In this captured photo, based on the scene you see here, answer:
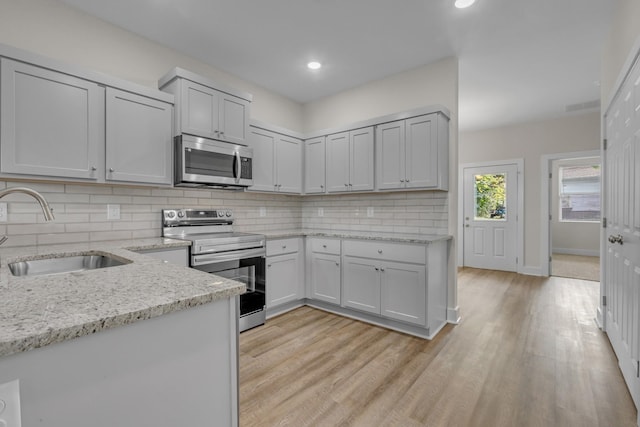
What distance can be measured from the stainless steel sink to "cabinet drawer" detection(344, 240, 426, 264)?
214 cm

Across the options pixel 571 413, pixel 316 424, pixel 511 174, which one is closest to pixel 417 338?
pixel 571 413

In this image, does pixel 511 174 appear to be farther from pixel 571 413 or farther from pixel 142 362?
pixel 142 362

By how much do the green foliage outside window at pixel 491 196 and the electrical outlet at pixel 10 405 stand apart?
645cm

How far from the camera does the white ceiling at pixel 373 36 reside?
2461mm

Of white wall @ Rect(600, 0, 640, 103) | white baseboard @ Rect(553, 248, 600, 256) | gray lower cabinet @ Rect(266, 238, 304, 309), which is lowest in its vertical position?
white baseboard @ Rect(553, 248, 600, 256)

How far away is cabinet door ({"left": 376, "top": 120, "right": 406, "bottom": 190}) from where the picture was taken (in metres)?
3.22

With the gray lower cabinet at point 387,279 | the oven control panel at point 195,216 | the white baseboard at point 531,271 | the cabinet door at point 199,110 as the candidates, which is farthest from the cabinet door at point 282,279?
the white baseboard at point 531,271

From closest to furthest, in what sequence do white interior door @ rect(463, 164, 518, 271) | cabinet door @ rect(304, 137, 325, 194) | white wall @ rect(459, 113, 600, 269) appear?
cabinet door @ rect(304, 137, 325, 194), white wall @ rect(459, 113, 600, 269), white interior door @ rect(463, 164, 518, 271)

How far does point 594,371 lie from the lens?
2232mm

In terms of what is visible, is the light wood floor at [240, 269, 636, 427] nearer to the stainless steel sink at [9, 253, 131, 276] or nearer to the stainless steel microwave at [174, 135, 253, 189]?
the stainless steel sink at [9, 253, 131, 276]

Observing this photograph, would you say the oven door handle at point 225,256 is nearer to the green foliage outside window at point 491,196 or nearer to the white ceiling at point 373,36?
the white ceiling at point 373,36

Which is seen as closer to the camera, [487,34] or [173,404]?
[173,404]

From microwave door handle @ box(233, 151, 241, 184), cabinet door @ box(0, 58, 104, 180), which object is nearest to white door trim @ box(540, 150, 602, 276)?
→ microwave door handle @ box(233, 151, 241, 184)

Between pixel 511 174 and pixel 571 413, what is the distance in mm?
4692
